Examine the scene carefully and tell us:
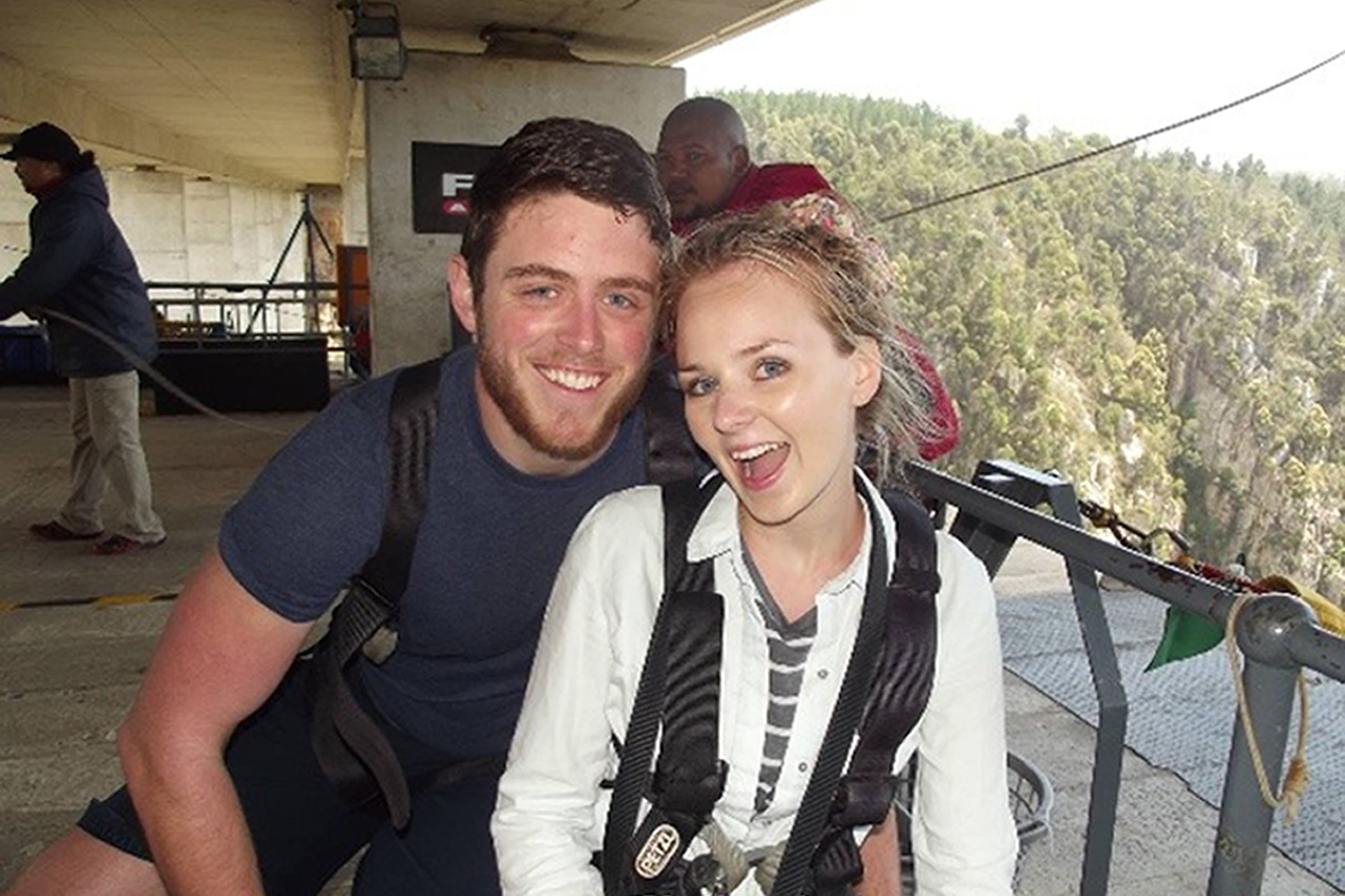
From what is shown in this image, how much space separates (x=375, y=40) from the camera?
7.90 metres

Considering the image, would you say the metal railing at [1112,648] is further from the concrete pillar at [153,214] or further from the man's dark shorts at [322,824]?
the concrete pillar at [153,214]

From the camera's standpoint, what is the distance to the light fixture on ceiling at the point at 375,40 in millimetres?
7871

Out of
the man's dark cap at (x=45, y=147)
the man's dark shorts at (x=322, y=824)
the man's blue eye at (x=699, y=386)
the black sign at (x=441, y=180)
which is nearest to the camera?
the man's blue eye at (x=699, y=386)

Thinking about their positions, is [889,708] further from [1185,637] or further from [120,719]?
[120,719]

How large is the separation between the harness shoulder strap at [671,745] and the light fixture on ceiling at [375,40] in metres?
7.46

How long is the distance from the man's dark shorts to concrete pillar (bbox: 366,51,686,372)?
707 centimetres

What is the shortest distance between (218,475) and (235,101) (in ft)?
28.7

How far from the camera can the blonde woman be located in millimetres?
1618

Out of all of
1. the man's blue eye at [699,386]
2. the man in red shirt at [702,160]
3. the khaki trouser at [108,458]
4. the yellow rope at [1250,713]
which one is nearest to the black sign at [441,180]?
the khaki trouser at [108,458]

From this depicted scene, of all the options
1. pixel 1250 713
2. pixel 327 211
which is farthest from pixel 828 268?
pixel 327 211

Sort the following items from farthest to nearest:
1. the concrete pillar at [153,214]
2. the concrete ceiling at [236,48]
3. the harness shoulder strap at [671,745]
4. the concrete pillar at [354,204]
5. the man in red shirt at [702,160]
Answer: the concrete pillar at [153,214] → the concrete pillar at [354,204] → the concrete ceiling at [236,48] → the man in red shirt at [702,160] → the harness shoulder strap at [671,745]

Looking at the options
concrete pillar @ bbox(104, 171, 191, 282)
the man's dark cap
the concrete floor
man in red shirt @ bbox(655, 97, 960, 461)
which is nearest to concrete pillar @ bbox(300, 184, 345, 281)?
concrete pillar @ bbox(104, 171, 191, 282)

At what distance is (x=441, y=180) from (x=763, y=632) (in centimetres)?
793

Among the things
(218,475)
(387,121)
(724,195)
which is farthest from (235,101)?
(724,195)
